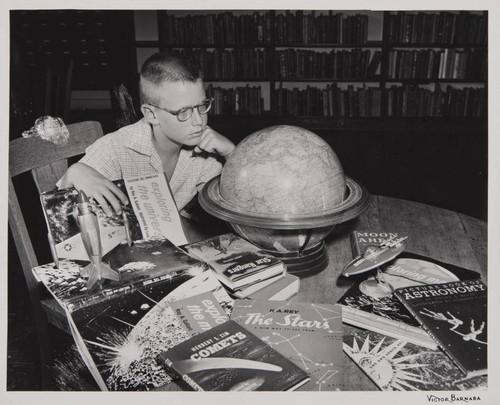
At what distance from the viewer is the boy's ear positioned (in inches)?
75.1

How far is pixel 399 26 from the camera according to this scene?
4.67 m

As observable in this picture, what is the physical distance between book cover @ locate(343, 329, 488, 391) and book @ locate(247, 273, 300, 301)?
23 cm

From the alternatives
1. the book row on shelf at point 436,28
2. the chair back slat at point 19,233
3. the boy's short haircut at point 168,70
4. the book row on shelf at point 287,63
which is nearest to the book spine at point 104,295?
the chair back slat at point 19,233

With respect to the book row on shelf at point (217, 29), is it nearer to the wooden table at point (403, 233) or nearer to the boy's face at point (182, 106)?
the boy's face at point (182, 106)

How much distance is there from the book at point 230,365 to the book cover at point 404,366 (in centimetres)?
16

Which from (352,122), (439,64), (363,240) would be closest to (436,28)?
(439,64)

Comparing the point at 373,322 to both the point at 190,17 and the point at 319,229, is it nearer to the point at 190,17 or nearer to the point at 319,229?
the point at 319,229

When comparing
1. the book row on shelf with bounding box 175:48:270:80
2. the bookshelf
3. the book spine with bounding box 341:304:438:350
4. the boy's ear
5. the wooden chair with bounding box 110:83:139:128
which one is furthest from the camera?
the book row on shelf with bounding box 175:48:270:80

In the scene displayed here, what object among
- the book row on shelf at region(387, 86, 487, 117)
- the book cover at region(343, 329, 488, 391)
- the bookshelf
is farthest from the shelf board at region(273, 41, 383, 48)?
the book cover at region(343, 329, 488, 391)

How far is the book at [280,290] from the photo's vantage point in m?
1.23

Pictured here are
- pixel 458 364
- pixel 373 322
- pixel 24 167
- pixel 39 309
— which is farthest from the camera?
pixel 24 167

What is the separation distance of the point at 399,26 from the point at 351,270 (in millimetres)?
4119

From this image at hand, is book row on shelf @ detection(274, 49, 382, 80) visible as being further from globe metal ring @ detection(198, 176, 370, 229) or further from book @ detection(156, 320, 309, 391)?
book @ detection(156, 320, 309, 391)

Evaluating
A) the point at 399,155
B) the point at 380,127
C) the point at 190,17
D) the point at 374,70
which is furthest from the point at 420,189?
the point at 190,17
